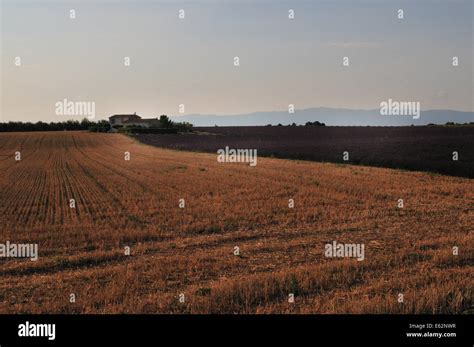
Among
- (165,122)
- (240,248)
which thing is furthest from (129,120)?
(240,248)

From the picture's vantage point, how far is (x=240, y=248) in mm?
12094

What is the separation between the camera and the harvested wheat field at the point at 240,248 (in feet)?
26.6

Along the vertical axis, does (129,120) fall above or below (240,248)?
above

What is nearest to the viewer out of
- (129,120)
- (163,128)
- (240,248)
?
(240,248)

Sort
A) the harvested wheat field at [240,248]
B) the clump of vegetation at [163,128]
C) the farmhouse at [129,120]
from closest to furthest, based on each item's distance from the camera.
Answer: the harvested wheat field at [240,248]
the clump of vegetation at [163,128]
the farmhouse at [129,120]

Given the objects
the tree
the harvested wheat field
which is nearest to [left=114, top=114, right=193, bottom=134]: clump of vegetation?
the tree

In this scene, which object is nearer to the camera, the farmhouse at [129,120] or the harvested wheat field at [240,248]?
the harvested wheat field at [240,248]

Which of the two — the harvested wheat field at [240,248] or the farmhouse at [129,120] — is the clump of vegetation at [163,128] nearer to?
the farmhouse at [129,120]

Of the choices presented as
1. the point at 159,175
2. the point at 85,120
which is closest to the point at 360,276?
the point at 159,175

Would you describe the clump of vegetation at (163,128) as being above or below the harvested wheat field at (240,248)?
above

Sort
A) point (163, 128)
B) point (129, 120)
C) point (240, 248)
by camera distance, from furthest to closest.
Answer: point (129, 120) < point (163, 128) < point (240, 248)

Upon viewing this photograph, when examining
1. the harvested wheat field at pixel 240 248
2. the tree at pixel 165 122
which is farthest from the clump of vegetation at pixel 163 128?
the harvested wheat field at pixel 240 248

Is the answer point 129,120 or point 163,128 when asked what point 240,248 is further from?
point 129,120

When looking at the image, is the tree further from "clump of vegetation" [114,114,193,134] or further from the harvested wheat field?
the harvested wheat field
